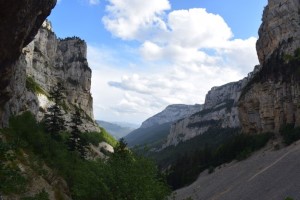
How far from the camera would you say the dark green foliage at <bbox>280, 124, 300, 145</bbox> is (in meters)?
108

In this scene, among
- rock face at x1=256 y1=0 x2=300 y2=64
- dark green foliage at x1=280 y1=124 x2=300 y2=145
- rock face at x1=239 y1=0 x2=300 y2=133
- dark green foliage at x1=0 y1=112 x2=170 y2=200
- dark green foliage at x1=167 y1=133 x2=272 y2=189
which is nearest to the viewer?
dark green foliage at x1=0 y1=112 x2=170 y2=200

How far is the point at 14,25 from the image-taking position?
19.2 m

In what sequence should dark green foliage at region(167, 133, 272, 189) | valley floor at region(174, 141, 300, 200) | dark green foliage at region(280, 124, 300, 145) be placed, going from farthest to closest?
dark green foliage at region(167, 133, 272, 189)
dark green foliage at region(280, 124, 300, 145)
valley floor at region(174, 141, 300, 200)

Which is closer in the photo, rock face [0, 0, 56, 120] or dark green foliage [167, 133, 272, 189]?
rock face [0, 0, 56, 120]

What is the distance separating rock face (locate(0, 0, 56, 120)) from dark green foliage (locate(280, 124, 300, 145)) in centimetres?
9741

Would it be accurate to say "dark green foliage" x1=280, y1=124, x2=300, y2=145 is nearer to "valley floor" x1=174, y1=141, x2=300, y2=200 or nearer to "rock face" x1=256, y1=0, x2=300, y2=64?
"valley floor" x1=174, y1=141, x2=300, y2=200

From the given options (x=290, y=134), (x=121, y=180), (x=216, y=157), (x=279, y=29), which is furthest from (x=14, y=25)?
(x=279, y=29)

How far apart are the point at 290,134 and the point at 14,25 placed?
4159 inches

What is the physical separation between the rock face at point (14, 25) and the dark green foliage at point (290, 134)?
320 ft

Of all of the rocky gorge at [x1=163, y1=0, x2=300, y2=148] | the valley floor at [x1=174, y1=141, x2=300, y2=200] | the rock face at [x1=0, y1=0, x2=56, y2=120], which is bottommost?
the valley floor at [x1=174, y1=141, x2=300, y2=200]

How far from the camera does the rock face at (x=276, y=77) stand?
132125mm

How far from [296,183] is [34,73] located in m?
160

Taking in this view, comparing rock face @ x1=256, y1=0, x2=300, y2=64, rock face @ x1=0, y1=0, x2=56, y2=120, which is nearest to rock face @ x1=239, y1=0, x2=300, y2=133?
rock face @ x1=256, y1=0, x2=300, y2=64

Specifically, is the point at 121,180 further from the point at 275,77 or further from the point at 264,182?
the point at 275,77
